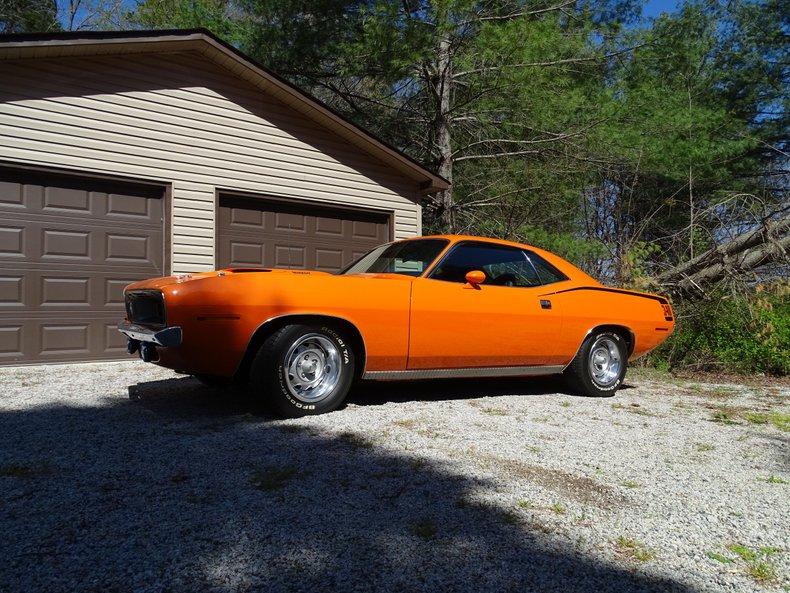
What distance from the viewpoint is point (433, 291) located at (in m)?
4.93

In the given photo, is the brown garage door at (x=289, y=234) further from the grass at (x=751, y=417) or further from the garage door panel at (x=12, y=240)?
the grass at (x=751, y=417)

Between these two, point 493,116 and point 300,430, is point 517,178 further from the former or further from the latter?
point 300,430

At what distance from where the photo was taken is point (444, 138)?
1261cm

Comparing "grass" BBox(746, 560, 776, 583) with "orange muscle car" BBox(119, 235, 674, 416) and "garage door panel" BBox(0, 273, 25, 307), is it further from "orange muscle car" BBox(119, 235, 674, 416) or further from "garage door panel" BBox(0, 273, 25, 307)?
"garage door panel" BBox(0, 273, 25, 307)

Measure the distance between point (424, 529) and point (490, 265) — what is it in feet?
11.3

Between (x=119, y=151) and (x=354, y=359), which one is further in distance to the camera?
(x=119, y=151)

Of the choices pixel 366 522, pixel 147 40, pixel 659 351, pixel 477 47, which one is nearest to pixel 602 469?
pixel 366 522

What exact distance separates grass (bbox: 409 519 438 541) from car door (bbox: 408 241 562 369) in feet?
7.47

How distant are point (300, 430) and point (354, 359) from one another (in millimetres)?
799

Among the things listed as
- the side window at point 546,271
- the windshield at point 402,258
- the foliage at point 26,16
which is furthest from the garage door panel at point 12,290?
the foliage at point 26,16

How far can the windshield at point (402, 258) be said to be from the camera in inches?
203

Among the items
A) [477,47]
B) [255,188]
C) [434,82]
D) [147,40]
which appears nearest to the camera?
[147,40]

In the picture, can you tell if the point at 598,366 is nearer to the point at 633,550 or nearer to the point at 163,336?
the point at 633,550

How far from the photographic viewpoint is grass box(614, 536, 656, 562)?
2.31 m
